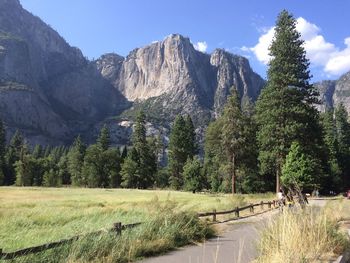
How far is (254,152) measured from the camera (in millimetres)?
67125

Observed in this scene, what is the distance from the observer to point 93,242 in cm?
1061

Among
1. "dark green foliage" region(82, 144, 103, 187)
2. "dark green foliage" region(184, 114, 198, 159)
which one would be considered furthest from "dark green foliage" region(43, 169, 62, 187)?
"dark green foliage" region(184, 114, 198, 159)

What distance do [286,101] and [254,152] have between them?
655 inches

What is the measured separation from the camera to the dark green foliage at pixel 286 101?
50938 millimetres

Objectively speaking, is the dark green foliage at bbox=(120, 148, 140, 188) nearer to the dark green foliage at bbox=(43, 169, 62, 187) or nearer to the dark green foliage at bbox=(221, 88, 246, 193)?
the dark green foliage at bbox=(43, 169, 62, 187)

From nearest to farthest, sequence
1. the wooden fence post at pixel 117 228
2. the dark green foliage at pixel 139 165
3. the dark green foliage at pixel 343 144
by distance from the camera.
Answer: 1. the wooden fence post at pixel 117 228
2. the dark green foliage at pixel 343 144
3. the dark green foliage at pixel 139 165

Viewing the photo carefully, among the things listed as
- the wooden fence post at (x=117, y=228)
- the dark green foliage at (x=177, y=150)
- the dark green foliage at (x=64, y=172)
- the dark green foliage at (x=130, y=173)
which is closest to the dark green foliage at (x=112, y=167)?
the dark green foliage at (x=130, y=173)

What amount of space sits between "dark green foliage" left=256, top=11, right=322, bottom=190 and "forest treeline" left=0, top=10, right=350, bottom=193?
11 cm

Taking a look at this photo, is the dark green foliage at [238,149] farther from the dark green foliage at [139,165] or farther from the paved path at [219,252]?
the paved path at [219,252]

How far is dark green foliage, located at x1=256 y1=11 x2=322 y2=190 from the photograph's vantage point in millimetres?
50938

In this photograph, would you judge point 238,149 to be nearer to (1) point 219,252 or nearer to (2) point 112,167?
(2) point 112,167

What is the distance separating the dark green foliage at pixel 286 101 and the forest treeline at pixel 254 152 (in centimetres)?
11

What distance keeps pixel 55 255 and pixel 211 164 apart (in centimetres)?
7910

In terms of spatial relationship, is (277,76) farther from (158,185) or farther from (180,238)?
(158,185)
